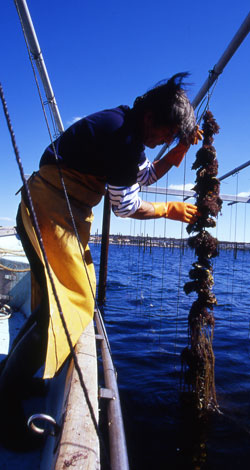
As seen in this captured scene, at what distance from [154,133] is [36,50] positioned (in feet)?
14.6

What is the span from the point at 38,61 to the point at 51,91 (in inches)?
42.9

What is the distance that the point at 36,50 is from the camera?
5.17m

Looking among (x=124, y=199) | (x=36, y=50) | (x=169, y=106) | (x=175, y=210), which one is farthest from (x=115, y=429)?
(x=36, y=50)

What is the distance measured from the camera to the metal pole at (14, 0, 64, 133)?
13.6ft

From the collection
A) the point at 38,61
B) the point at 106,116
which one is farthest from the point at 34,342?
the point at 38,61

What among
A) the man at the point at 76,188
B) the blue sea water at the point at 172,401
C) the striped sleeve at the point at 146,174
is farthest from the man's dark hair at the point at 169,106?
the blue sea water at the point at 172,401

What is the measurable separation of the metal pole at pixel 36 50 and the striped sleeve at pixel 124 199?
94.6 inches

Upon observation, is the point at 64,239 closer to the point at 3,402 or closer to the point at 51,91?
the point at 3,402

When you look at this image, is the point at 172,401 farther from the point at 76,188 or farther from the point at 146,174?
the point at 76,188

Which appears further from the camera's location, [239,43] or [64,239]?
[239,43]

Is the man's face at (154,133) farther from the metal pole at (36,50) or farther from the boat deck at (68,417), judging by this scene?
the metal pole at (36,50)

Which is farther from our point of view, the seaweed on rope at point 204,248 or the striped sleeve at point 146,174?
the seaweed on rope at point 204,248

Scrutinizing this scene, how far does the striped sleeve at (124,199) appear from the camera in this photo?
214 cm

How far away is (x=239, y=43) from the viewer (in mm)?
2861
